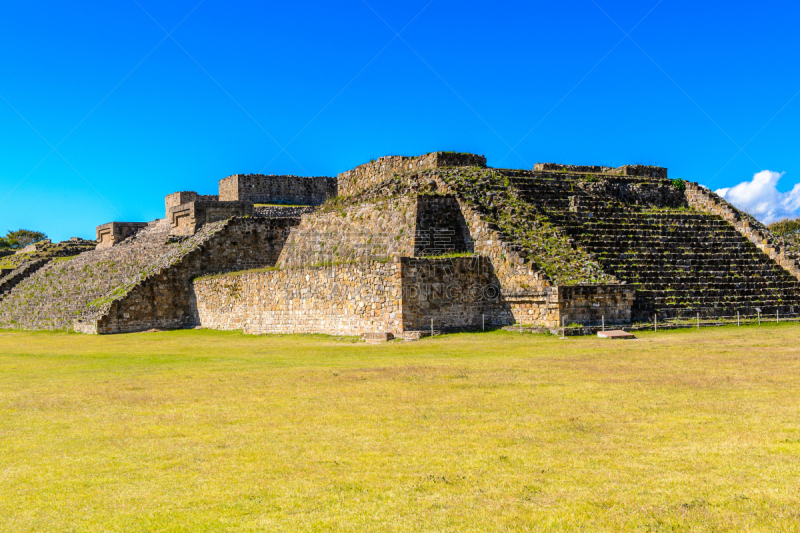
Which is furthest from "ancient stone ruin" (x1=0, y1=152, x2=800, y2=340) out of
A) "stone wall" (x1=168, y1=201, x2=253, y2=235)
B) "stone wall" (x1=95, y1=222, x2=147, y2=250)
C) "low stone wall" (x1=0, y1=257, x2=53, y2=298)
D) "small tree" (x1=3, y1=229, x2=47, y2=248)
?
"small tree" (x1=3, y1=229, x2=47, y2=248)

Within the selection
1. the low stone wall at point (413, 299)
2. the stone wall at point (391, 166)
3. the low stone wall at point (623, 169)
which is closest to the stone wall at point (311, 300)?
the low stone wall at point (413, 299)

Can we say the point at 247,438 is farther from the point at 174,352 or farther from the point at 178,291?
the point at 178,291

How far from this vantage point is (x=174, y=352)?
1794 centimetres

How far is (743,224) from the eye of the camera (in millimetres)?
22766

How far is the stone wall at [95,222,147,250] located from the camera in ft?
125

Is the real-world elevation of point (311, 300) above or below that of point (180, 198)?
below

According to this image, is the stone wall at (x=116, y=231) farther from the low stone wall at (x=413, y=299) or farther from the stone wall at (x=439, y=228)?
the stone wall at (x=439, y=228)

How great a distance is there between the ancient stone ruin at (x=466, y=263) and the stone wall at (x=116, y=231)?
25.8 feet

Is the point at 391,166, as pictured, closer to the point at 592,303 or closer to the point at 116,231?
the point at 592,303

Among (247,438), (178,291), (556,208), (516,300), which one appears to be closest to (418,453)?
(247,438)

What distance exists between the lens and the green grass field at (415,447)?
4.89 m

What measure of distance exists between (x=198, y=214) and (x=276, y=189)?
8.03 m

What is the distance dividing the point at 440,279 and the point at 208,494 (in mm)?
14043

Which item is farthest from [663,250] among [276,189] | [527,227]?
[276,189]
